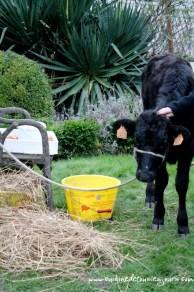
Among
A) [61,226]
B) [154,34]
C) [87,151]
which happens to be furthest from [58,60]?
[61,226]

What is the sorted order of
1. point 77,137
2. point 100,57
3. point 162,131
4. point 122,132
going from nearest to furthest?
point 162,131, point 122,132, point 77,137, point 100,57

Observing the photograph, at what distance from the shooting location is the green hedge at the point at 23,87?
8.88 m

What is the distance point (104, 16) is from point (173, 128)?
6784 millimetres

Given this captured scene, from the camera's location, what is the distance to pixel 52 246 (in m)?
4.57

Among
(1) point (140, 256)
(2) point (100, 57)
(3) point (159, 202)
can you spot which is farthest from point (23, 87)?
(1) point (140, 256)

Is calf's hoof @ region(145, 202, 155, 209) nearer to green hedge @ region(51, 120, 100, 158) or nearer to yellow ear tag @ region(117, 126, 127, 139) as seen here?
yellow ear tag @ region(117, 126, 127, 139)

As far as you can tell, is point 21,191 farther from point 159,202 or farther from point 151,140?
point 151,140

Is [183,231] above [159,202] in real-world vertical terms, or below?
below

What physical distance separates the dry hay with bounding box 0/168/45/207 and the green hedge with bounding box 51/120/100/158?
3000 millimetres

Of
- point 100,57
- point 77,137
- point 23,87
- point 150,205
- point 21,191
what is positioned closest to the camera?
point 21,191

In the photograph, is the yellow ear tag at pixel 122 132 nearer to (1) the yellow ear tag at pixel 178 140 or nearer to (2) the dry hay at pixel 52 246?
(1) the yellow ear tag at pixel 178 140

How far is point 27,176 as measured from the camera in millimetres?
5582

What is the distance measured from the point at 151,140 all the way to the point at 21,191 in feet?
5.07

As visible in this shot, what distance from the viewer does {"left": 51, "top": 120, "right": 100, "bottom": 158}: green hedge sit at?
862 centimetres
